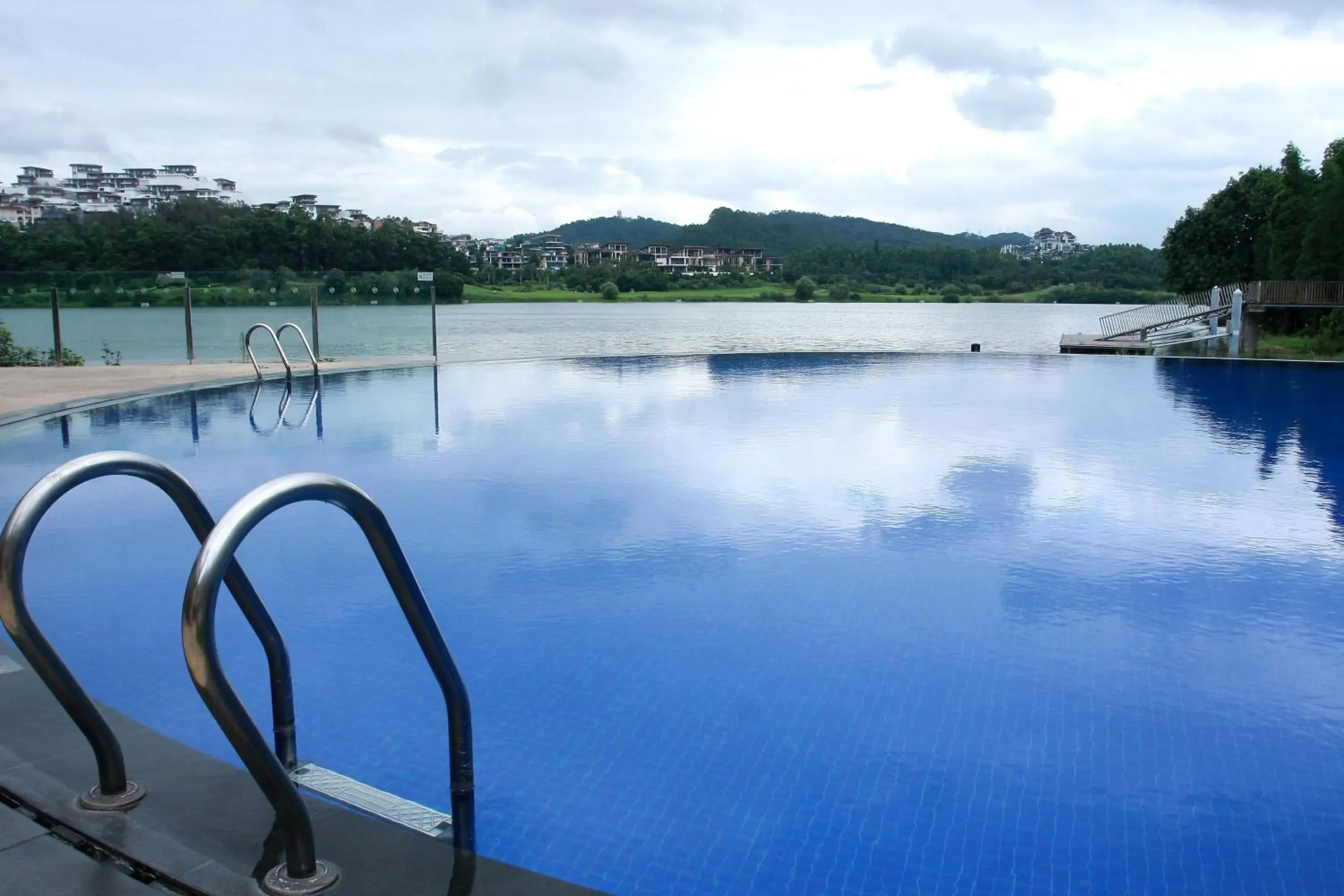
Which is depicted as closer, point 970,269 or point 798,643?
point 798,643

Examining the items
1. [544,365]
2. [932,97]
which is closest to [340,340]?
[544,365]

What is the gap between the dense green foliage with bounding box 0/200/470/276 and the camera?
50.6 ft

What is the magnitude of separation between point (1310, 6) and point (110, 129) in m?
66.5

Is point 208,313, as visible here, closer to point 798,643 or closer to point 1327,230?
point 798,643

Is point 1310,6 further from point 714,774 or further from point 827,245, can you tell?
point 827,245

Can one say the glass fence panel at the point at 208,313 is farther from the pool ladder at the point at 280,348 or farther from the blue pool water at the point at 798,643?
the blue pool water at the point at 798,643

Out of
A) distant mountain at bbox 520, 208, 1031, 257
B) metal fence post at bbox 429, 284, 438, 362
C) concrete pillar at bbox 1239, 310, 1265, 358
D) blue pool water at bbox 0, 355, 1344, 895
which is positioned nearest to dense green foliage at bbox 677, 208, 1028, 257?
distant mountain at bbox 520, 208, 1031, 257

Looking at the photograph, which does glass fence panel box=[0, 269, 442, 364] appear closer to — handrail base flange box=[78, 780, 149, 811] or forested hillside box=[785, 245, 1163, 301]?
handrail base flange box=[78, 780, 149, 811]

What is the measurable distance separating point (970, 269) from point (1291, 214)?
45.1 m

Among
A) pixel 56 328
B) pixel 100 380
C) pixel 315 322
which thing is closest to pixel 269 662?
pixel 100 380

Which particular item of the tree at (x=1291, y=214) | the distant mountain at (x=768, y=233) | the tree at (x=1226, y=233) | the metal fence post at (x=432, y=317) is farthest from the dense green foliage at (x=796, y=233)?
the metal fence post at (x=432, y=317)

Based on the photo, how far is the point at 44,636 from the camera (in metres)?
2.24

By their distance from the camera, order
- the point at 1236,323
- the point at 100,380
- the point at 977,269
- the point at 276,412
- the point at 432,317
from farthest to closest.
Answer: the point at 977,269 < the point at 1236,323 < the point at 432,317 < the point at 100,380 < the point at 276,412

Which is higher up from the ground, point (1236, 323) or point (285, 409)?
point (1236, 323)
